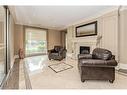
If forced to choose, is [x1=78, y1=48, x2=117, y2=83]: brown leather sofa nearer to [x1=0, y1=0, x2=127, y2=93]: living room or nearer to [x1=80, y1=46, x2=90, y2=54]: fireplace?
[x1=0, y1=0, x2=127, y2=93]: living room

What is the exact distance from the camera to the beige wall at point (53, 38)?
9190 millimetres

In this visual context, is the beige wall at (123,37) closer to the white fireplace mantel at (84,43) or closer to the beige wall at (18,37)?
the white fireplace mantel at (84,43)

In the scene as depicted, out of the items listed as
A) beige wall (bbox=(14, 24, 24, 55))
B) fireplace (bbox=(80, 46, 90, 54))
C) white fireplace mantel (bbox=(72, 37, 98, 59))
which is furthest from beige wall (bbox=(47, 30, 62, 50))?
fireplace (bbox=(80, 46, 90, 54))

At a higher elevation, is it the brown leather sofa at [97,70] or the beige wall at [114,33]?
the beige wall at [114,33]

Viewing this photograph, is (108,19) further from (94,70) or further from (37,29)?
(37,29)

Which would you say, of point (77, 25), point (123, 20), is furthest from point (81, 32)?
point (123, 20)

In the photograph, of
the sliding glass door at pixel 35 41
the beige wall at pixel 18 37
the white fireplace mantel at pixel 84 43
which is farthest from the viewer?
the sliding glass door at pixel 35 41

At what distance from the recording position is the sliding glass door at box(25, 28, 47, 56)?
782 cm

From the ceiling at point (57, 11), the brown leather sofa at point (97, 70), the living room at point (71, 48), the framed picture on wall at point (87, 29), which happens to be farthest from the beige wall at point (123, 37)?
the brown leather sofa at point (97, 70)

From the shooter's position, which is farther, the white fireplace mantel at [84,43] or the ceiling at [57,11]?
the white fireplace mantel at [84,43]

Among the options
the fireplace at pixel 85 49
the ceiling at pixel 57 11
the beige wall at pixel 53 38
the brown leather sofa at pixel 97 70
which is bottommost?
the brown leather sofa at pixel 97 70

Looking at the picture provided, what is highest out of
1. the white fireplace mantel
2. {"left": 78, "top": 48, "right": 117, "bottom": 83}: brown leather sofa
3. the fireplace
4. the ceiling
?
the ceiling

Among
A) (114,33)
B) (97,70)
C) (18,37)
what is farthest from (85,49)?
(18,37)
